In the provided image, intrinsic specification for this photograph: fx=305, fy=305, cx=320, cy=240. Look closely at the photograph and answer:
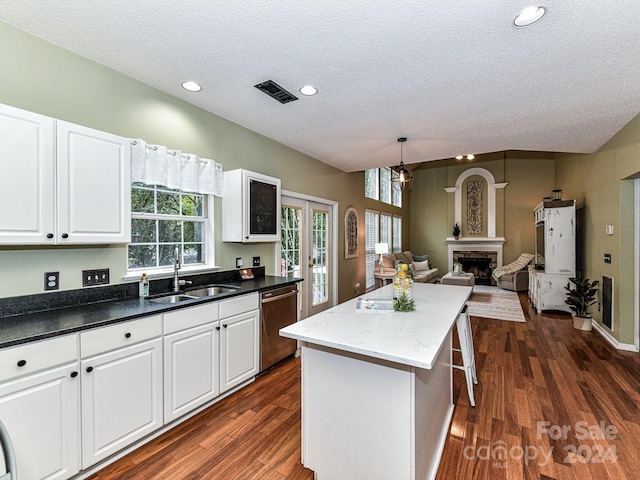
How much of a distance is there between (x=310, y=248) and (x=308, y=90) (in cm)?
247

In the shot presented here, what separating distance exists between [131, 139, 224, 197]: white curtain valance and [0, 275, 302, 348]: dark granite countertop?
34.4 inches

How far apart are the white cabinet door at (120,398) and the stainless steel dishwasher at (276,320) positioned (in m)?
1.08

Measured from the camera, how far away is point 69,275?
2.11 metres

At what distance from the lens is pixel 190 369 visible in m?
2.28

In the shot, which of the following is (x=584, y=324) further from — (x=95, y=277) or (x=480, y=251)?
(x=95, y=277)

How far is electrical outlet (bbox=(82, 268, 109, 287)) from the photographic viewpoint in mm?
2187

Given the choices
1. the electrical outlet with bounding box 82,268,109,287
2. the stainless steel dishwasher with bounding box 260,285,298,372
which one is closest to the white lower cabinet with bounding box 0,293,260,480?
the stainless steel dishwasher with bounding box 260,285,298,372

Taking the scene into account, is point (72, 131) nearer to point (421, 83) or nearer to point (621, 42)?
point (421, 83)

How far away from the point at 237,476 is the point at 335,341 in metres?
1.08

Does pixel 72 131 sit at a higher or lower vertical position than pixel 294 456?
higher

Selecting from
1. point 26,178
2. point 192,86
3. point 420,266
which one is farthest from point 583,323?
point 26,178

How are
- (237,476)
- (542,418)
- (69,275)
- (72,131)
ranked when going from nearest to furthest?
(237,476), (72,131), (69,275), (542,418)

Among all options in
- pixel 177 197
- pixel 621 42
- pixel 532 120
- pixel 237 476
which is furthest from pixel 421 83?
pixel 237 476

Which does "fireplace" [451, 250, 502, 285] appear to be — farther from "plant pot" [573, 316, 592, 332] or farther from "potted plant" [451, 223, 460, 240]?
"plant pot" [573, 316, 592, 332]
